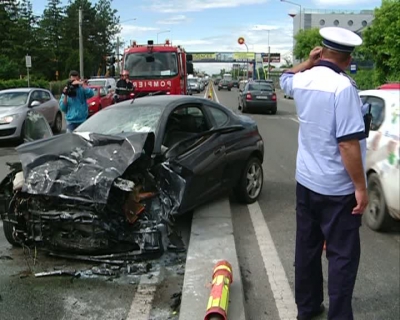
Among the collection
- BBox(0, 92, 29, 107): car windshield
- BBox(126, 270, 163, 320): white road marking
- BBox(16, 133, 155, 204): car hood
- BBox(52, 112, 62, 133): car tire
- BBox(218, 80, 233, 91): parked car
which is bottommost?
BBox(126, 270, 163, 320): white road marking

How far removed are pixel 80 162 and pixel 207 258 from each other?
59.1 inches

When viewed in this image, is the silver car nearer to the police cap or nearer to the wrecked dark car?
the wrecked dark car

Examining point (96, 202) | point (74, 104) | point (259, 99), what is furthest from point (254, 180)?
point (259, 99)

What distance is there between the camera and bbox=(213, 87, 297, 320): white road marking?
4004 mm

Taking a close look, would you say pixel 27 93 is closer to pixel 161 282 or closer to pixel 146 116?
pixel 146 116

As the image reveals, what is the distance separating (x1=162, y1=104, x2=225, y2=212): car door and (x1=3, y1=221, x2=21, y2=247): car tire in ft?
5.67

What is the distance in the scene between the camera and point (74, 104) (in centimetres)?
952

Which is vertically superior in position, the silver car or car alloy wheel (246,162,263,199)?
the silver car

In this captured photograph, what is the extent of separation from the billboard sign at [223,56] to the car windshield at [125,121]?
4179 inches

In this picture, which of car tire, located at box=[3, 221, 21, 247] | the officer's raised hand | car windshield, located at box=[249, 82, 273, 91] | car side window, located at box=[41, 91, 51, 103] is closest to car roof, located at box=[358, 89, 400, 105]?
the officer's raised hand

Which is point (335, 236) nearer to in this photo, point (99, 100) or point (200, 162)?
point (200, 162)

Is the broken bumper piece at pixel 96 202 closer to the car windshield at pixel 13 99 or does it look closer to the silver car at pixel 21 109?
the silver car at pixel 21 109

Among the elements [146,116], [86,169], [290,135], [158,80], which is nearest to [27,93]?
[158,80]

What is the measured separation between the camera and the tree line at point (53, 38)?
167 ft
